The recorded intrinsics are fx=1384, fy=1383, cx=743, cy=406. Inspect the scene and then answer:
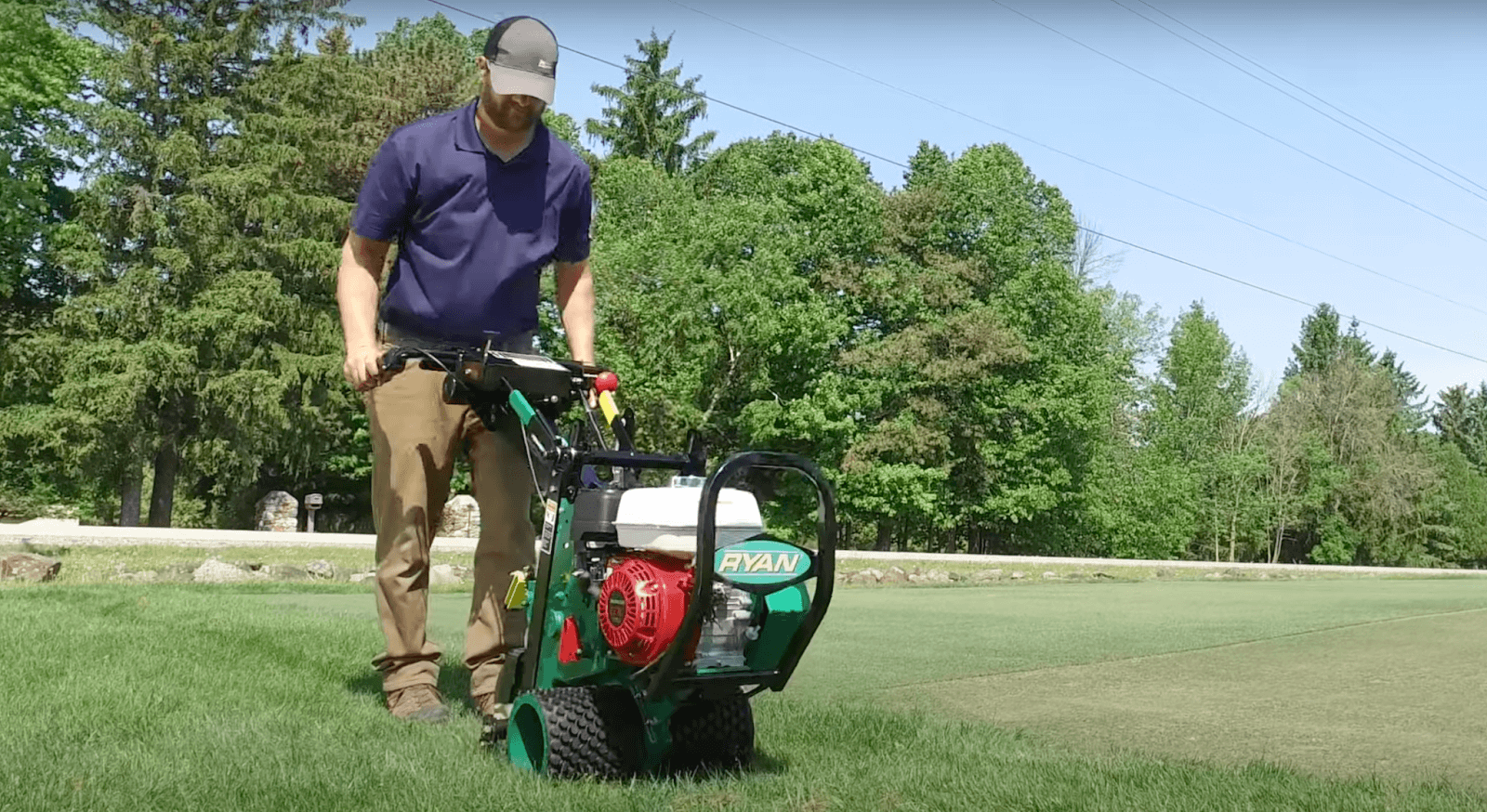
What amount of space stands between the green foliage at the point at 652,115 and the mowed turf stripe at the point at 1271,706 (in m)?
37.2

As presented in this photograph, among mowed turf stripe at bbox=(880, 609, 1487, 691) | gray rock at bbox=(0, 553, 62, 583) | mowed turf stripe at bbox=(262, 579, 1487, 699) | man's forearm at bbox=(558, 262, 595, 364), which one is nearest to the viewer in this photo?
man's forearm at bbox=(558, 262, 595, 364)

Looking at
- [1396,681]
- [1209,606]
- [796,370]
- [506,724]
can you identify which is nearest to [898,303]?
[796,370]

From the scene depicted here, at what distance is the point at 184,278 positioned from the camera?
2986 cm

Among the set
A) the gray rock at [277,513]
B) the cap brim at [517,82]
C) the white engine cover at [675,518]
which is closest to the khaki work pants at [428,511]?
the cap brim at [517,82]

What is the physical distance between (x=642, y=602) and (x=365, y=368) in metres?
1.19

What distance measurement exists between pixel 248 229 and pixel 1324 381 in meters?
51.3

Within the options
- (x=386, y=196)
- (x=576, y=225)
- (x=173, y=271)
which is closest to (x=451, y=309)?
(x=386, y=196)

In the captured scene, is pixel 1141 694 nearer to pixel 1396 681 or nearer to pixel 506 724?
pixel 1396 681

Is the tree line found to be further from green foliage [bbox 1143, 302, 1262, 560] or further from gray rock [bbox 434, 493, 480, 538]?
gray rock [bbox 434, 493, 480, 538]

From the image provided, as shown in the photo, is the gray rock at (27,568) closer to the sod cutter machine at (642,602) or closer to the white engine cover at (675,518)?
the sod cutter machine at (642,602)

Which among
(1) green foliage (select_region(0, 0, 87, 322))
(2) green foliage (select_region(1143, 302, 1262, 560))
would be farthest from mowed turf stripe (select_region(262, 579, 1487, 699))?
(2) green foliage (select_region(1143, 302, 1262, 560))

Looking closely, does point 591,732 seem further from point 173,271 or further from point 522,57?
point 173,271

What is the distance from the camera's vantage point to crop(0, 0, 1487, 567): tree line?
29141 millimetres

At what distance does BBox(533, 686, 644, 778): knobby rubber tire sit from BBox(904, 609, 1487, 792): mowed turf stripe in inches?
59.5
